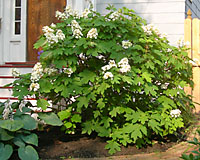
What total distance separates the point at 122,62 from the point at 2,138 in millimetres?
1552

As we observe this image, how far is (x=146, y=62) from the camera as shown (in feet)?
12.8

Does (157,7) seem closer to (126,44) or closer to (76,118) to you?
(126,44)

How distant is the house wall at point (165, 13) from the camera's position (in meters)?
7.06

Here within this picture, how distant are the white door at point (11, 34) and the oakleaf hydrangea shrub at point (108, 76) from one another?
305 centimetres

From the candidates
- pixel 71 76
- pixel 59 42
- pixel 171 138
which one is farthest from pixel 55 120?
pixel 171 138

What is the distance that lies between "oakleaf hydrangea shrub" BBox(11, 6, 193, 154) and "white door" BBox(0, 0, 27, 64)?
305 centimetres

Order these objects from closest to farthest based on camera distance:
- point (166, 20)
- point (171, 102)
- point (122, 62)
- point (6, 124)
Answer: point (6, 124) → point (122, 62) → point (171, 102) → point (166, 20)

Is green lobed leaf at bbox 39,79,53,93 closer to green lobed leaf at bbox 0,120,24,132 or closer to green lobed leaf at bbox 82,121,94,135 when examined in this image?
green lobed leaf at bbox 0,120,24,132

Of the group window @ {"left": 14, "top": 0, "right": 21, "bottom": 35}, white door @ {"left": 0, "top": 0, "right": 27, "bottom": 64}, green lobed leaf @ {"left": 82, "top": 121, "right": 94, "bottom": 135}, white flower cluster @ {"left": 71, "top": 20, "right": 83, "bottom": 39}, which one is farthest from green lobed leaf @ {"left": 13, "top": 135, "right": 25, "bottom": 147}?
window @ {"left": 14, "top": 0, "right": 21, "bottom": 35}

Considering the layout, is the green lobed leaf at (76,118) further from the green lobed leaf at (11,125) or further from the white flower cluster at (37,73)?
the green lobed leaf at (11,125)

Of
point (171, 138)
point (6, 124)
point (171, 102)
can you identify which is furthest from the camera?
point (171, 138)

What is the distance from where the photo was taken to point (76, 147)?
3.91m

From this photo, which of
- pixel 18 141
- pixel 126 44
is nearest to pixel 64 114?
pixel 18 141

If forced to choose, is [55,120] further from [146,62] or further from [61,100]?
[146,62]
